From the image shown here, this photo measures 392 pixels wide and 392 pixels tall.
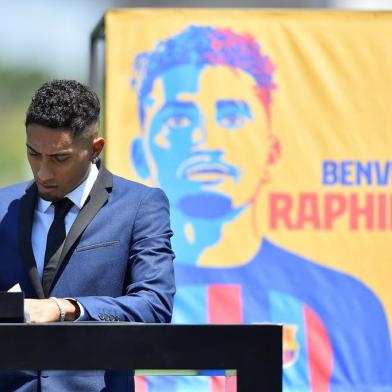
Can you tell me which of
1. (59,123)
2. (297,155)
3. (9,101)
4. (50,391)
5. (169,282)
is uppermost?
(9,101)

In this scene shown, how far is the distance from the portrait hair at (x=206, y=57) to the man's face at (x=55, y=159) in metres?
2.50

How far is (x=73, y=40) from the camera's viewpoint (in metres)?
5.54

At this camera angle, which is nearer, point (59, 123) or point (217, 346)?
point (217, 346)

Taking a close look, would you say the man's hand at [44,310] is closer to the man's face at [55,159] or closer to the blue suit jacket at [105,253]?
the blue suit jacket at [105,253]

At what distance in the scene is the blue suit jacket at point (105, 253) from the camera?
2.26 meters


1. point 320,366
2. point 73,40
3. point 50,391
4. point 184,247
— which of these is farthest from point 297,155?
point 50,391

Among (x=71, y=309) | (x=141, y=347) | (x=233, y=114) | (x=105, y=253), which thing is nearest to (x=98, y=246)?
(x=105, y=253)

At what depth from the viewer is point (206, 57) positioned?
482 centimetres

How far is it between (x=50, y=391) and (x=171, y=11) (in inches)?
122

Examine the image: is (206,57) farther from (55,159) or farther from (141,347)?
(141,347)

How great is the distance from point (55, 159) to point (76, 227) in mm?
158

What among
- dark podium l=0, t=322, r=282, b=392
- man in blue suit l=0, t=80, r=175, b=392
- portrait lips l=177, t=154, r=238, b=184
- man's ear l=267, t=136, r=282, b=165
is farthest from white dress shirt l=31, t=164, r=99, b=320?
man's ear l=267, t=136, r=282, b=165

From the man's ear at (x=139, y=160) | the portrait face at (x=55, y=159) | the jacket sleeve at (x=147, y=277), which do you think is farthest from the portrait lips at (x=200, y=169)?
the portrait face at (x=55, y=159)

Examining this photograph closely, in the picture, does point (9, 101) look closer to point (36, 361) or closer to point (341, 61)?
point (341, 61)
